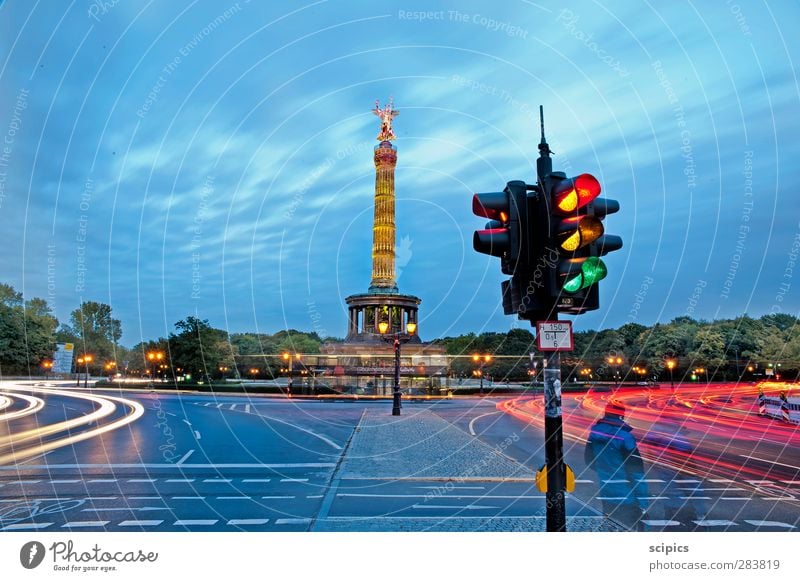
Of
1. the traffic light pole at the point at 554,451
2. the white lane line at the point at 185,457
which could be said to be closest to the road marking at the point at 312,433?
the white lane line at the point at 185,457

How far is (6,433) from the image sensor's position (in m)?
19.5

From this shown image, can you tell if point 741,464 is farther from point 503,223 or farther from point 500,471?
point 503,223

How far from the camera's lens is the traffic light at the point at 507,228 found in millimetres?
5074

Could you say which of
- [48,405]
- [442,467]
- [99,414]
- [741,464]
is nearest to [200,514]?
[442,467]

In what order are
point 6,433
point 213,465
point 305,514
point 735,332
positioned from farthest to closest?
point 735,332 < point 6,433 < point 213,465 < point 305,514

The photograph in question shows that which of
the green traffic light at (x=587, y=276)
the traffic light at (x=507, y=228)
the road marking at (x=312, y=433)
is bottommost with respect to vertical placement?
the road marking at (x=312, y=433)

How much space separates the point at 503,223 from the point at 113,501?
29.2 ft

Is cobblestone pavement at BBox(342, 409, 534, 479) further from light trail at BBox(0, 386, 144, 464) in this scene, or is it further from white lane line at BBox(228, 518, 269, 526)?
light trail at BBox(0, 386, 144, 464)

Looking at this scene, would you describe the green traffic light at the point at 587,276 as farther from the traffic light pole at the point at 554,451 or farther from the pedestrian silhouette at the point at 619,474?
the pedestrian silhouette at the point at 619,474

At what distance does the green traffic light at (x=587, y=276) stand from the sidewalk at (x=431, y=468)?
4.28m

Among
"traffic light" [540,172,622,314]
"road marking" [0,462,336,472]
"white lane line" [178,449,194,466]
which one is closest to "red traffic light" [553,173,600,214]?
"traffic light" [540,172,622,314]

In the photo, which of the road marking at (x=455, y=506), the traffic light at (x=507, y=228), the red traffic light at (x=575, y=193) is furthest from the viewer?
the road marking at (x=455, y=506)

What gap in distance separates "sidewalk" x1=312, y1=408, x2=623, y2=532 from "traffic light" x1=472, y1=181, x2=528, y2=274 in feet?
14.6

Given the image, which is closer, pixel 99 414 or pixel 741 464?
pixel 741 464
